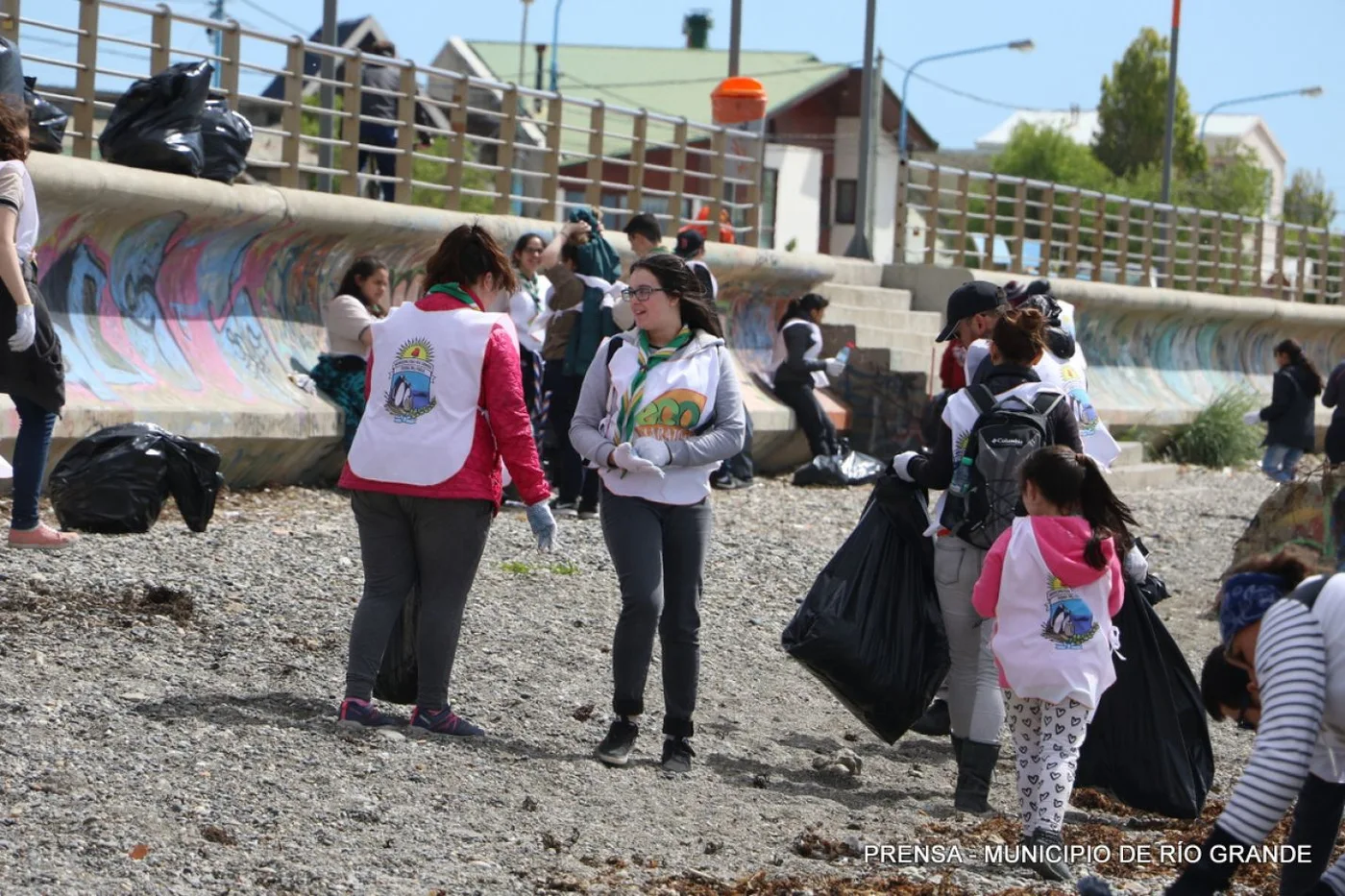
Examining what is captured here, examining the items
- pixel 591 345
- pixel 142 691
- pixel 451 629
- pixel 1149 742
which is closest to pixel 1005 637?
pixel 1149 742

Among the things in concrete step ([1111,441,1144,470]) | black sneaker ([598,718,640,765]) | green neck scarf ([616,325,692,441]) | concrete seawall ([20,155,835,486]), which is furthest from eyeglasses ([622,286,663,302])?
concrete step ([1111,441,1144,470])

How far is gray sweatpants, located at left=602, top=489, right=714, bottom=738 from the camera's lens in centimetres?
644

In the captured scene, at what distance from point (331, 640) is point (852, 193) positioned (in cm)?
4712

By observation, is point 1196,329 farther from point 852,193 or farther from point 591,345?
point 852,193

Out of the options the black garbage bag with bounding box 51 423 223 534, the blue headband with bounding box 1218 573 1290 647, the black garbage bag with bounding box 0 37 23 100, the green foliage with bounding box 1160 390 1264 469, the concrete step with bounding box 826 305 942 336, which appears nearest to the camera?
the blue headband with bounding box 1218 573 1290 647

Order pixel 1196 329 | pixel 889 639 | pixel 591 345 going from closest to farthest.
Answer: pixel 889 639 → pixel 591 345 → pixel 1196 329

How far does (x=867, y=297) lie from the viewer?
20.8 m

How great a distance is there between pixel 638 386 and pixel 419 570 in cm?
95

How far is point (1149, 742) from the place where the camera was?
635cm

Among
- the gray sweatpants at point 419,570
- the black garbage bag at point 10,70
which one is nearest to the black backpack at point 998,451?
the gray sweatpants at point 419,570

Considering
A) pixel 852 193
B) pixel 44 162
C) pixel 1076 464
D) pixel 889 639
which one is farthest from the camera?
pixel 852 193

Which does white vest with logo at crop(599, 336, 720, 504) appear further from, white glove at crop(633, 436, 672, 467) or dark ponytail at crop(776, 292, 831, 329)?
dark ponytail at crop(776, 292, 831, 329)

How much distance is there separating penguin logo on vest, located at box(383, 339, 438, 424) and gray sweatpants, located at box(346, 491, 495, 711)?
0.28 m

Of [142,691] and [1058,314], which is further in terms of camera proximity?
[1058,314]
